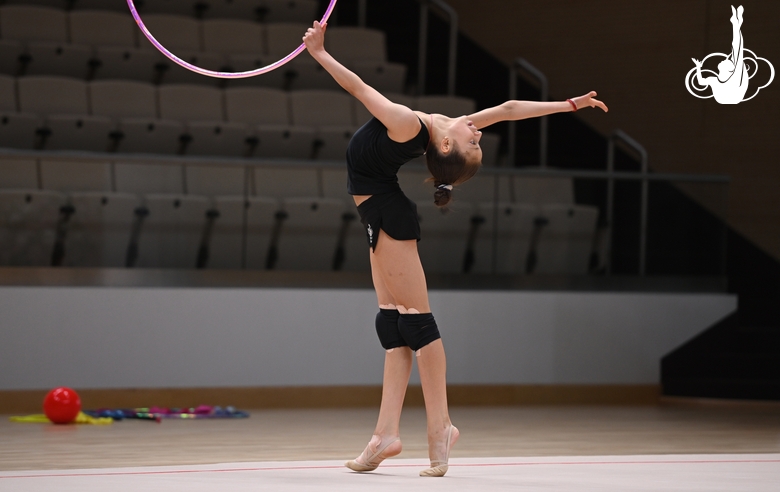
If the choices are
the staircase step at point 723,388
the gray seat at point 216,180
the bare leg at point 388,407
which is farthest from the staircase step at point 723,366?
the bare leg at point 388,407

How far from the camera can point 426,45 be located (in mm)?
9188

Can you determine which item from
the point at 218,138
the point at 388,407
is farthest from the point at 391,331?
the point at 218,138

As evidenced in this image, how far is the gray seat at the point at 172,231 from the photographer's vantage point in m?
6.04

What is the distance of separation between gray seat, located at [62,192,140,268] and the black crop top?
2.88 metres

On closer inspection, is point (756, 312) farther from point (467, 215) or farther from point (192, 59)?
point (192, 59)

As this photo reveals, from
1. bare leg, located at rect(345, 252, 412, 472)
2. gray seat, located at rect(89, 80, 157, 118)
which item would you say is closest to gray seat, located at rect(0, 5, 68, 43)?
gray seat, located at rect(89, 80, 157, 118)

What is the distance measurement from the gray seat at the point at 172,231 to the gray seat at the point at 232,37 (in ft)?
7.69

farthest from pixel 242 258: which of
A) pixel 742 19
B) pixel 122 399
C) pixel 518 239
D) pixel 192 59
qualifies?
pixel 742 19

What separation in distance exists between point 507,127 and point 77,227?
12.8 feet

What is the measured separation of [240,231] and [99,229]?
0.77 metres

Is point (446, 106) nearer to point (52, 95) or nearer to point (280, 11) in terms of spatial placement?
point (280, 11)

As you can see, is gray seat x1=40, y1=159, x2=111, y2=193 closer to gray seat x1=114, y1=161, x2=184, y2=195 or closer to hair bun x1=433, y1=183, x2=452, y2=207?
gray seat x1=114, y1=161, x2=184, y2=195

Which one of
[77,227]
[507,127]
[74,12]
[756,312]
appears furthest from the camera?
[507,127]

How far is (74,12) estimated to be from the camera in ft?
26.1
